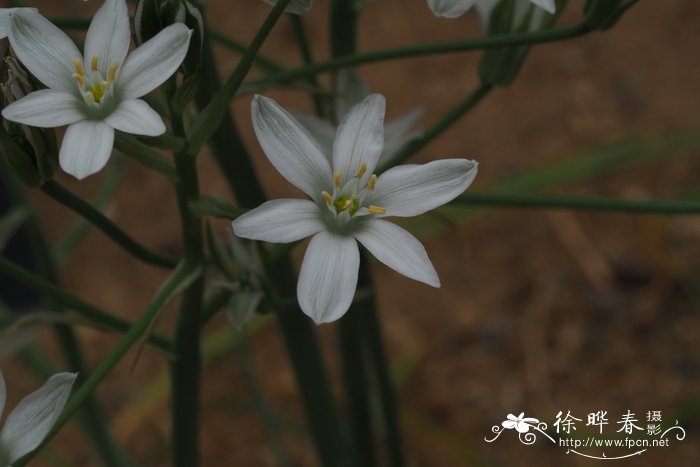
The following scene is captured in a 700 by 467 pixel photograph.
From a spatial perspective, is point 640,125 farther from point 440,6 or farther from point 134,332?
point 134,332

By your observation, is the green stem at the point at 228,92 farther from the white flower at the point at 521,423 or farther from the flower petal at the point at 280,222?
the white flower at the point at 521,423

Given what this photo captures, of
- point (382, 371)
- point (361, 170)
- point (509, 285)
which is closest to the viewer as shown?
point (361, 170)

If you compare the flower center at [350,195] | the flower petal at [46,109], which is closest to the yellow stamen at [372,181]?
the flower center at [350,195]

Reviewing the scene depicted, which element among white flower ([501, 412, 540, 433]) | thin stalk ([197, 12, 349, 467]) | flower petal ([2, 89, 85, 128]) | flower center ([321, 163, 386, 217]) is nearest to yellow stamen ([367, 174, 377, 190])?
flower center ([321, 163, 386, 217])

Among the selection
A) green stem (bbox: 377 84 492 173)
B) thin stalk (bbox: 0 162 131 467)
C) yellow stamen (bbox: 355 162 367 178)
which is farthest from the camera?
thin stalk (bbox: 0 162 131 467)

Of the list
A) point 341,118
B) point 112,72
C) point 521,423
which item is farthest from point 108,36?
point 521,423

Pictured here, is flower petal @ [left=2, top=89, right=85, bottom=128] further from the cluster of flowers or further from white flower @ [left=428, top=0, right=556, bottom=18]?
white flower @ [left=428, top=0, right=556, bottom=18]

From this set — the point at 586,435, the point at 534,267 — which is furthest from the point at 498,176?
the point at 586,435

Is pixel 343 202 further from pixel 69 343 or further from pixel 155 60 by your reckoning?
pixel 69 343
